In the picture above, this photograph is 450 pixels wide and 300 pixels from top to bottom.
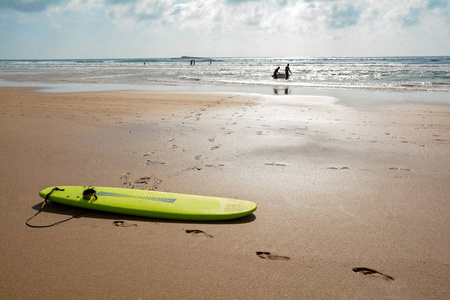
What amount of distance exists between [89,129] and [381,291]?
5.70 m

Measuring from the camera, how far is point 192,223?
2699 mm

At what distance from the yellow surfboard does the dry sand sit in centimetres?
9

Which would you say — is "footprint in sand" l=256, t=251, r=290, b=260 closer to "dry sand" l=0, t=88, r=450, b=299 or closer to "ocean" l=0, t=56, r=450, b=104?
"dry sand" l=0, t=88, r=450, b=299

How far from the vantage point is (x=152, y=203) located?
9.44 ft

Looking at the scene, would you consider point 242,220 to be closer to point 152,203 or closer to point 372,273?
point 152,203

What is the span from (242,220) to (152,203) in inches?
35.7

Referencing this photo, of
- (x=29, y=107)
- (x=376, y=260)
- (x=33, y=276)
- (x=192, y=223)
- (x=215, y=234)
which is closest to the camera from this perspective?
(x=33, y=276)

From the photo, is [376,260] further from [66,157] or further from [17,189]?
[66,157]

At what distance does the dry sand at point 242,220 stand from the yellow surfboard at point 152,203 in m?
0.09

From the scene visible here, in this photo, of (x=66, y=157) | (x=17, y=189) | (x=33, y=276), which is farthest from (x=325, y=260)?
(x=66, y=157)

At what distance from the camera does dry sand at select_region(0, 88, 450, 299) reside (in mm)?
1944

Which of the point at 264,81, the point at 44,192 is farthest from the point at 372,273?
the point at 264,81

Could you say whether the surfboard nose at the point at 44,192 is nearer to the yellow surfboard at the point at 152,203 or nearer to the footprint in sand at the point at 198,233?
the yellow surfboard at the point at 152,203

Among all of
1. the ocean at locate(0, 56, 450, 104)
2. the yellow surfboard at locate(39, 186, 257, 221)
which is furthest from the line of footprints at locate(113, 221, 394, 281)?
the ocean at locate(0, 56, 450, 104)
